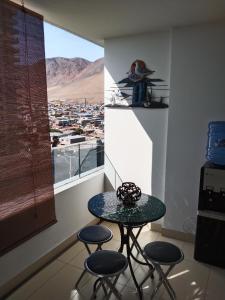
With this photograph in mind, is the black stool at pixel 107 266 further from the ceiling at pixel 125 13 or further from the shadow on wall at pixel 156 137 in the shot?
the ceiling at pixel 125 13

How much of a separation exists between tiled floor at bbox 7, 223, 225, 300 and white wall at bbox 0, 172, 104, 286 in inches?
7.4

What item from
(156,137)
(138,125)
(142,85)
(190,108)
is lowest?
(156,137)

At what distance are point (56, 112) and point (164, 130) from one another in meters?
1.41

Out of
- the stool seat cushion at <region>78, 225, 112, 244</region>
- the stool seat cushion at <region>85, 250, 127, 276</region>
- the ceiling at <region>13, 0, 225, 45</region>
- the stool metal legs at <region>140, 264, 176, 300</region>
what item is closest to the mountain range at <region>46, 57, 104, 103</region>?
the ceiling at <region>13, 0, 225, 45</region>

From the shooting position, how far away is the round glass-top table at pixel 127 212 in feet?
6.98

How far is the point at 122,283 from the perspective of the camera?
2.43 m

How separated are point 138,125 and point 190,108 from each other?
2.45 feet

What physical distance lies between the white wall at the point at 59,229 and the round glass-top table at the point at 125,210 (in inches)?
22.9

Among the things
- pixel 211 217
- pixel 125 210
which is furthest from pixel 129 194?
pixel 211 217

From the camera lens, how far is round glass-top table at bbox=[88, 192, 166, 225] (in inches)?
84.1

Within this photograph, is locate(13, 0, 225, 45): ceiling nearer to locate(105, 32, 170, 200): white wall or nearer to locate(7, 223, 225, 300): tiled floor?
locate(105, 32, 170, 200): white wall

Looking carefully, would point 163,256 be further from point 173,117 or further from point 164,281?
point 173,117

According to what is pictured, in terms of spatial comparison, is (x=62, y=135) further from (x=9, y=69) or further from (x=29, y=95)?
(x=9, y=69)

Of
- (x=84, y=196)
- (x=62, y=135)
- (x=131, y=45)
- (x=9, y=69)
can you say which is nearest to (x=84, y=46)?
(x=131, y=45)
